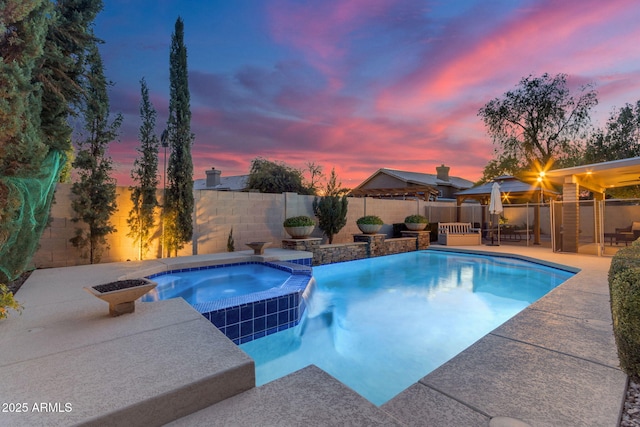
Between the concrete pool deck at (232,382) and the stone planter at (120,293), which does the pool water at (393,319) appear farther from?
the stone planter at (120,293)

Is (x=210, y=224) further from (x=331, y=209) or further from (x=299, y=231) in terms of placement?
(x=331, y=209)

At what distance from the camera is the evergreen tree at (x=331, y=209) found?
11141mm

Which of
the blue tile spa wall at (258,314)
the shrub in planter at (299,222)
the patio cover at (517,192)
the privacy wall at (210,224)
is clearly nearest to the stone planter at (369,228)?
the privacy wall at (210,224)

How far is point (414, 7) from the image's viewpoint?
831cm

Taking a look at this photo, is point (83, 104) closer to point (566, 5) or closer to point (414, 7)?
point (414, 7)

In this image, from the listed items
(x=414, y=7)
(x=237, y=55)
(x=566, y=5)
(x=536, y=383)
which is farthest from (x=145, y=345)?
(x=566, y=5)

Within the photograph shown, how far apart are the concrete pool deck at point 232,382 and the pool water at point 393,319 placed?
1.10 m

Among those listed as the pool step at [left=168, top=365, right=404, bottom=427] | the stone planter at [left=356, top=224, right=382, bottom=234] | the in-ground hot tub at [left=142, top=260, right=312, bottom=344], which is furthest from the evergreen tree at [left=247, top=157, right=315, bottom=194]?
the pool step at [left=168, top=365, right=404, bottom=427]

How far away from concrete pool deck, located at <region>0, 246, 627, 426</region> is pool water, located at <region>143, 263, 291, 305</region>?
2114 millimetres

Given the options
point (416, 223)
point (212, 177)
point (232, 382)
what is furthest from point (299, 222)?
point (212, 177)

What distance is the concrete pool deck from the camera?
5.74 ft

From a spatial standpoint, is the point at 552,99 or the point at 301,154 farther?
the point at 552,99

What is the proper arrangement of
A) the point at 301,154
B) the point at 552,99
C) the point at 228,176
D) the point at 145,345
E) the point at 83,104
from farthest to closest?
the point at 228,176 < the point at 552,99 < the point at 301,154 < the point at 83,104 < the point at 145,345

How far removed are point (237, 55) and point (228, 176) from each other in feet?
56.0
